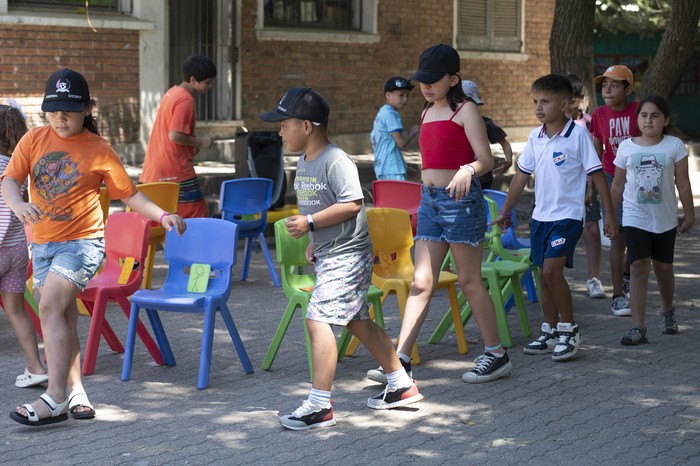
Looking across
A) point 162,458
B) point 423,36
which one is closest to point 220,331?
point 162,458

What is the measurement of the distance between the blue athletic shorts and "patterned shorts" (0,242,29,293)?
3.20m

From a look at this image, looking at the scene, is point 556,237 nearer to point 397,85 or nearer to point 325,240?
point 325,240

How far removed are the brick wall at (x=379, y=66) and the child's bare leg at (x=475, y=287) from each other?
10.9 metres

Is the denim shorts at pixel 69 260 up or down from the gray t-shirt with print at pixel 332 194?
down

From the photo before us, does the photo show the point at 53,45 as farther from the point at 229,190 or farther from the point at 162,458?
the point at 162,458

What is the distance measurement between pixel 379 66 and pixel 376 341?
13.5 metres

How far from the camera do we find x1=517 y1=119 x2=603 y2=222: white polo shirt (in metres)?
7.21

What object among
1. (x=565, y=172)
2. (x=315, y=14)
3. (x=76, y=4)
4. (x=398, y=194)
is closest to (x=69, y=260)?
(x=565, y=172)

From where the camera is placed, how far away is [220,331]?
8.20 meters

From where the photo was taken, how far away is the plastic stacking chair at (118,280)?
6996 millimetres

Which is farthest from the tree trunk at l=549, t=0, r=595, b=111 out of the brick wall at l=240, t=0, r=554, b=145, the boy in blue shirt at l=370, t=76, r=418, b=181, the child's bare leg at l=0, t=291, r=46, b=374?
the child's bare leg at l=0, t=291, r=46, b=374

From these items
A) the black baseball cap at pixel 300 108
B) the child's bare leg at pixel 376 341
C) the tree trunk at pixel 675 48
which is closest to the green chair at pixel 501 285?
the child's bare leg at pixel 376 341

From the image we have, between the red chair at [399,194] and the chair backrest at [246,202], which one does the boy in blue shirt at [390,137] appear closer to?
the chair backrest at [246,202]

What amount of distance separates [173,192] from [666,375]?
13.8 ft
